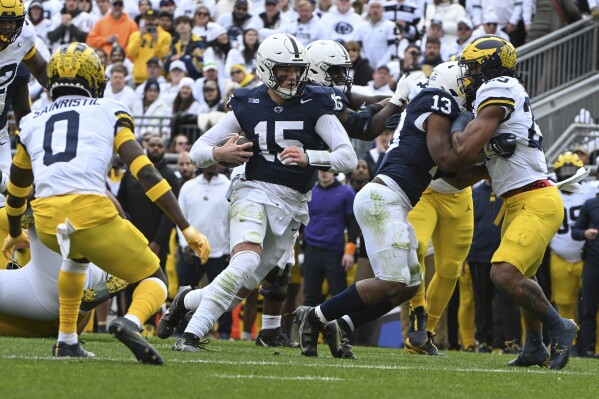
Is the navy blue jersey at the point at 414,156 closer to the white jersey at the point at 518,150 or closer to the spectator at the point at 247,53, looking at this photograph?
the white jersey at the point at 518,150

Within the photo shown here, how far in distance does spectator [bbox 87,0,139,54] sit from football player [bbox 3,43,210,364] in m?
12.7

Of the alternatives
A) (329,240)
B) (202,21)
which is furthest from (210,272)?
(202,21)

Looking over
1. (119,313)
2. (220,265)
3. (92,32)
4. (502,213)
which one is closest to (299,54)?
(502,213)

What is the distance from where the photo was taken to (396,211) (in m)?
7.82

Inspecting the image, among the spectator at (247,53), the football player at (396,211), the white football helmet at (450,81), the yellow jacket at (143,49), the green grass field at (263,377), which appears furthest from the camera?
the yellow jacket at (143,49)

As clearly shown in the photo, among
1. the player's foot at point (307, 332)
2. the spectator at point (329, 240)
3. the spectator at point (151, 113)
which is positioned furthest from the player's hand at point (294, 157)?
the spectator at point (151, 113)

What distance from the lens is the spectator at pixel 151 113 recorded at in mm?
15891

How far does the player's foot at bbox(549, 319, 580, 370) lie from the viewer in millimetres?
7691

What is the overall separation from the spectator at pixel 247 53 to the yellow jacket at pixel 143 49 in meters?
2.04

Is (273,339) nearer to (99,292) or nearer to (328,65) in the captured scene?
(99,292)

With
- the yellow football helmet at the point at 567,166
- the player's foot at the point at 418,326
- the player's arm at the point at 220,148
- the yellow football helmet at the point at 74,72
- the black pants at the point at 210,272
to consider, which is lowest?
the black pants at the point at 210,272

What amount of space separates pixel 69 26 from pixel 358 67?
5818 mm

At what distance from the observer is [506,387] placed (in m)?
6.32

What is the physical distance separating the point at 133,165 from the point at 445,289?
3531mm
